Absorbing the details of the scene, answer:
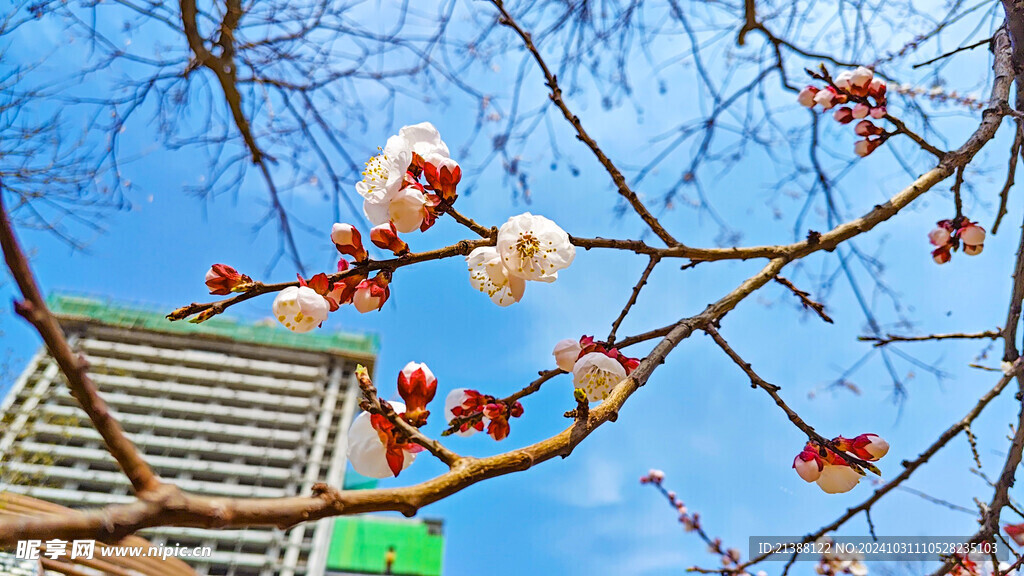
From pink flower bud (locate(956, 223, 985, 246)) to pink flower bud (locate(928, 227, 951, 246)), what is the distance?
3cm

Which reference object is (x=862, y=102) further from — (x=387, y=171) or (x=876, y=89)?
(x=387, y=171)

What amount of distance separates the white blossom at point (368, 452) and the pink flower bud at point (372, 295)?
16cm

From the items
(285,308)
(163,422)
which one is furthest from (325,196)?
(163,422)

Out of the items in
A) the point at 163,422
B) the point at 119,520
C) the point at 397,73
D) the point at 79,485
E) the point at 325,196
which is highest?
the point at 163,422

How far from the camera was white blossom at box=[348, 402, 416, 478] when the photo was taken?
0.50 metres

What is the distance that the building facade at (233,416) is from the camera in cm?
1053

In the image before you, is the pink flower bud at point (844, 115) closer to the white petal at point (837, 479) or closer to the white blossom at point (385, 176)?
the white petal at point (837, 479)

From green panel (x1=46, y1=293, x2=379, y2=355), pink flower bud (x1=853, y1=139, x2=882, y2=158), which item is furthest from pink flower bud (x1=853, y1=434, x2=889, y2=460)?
green panel (x1=46, y1=293, x2=379, y2=355)

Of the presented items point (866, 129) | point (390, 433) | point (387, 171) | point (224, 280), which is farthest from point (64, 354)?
point (866, 129)

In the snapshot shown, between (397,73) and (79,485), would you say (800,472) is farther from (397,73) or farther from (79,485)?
(79,485)

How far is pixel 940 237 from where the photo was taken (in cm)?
119

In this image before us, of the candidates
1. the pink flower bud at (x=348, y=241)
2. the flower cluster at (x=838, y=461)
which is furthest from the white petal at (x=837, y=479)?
the pink flower bud at (x=348, y=241)

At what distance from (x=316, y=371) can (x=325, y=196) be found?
492 inches

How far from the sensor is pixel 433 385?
515mm
